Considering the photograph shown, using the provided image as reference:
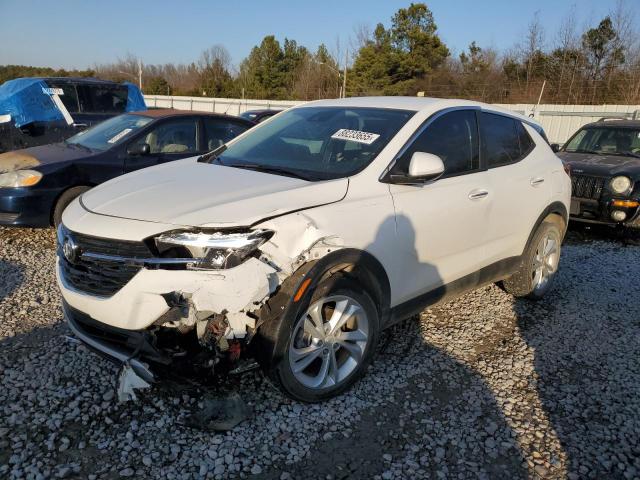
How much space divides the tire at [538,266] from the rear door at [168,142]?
443cm

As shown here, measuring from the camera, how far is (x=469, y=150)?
393 centimetres

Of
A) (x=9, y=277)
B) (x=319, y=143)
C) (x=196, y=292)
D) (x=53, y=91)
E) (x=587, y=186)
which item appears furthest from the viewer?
(x=53, y=91)

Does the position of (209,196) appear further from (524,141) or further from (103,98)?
(103,98)

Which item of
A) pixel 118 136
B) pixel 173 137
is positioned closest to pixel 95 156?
pixel 118 136

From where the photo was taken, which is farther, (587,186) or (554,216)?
(587,186)

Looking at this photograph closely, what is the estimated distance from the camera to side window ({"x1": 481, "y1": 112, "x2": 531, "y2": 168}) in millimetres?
4121

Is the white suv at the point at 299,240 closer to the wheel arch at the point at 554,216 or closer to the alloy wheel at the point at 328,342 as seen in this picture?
the alloy wheel at the point at 328,342

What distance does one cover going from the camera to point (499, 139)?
4.29 metres

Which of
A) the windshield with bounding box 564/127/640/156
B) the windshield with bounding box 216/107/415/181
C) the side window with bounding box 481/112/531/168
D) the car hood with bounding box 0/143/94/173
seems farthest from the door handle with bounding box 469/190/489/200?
the windshield with bounding box 564/127/640/156

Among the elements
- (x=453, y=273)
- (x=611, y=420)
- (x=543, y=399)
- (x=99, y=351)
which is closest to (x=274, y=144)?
(x=453, y=273)

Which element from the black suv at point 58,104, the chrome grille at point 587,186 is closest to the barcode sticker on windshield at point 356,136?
the chrome grille at point 587,186

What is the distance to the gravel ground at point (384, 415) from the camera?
8.34 feet

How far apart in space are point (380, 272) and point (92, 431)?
71.6 inches

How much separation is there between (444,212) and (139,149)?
4378 millimetres
